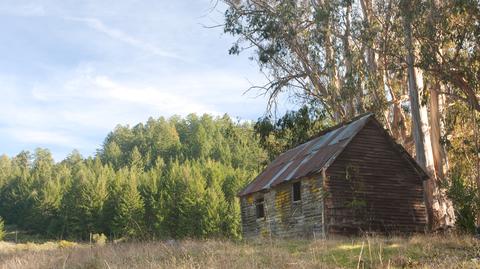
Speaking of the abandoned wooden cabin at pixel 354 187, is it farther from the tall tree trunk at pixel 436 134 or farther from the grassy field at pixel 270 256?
the grassy field at pixel 270 256

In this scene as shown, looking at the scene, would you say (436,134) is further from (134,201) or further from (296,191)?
(134,201)

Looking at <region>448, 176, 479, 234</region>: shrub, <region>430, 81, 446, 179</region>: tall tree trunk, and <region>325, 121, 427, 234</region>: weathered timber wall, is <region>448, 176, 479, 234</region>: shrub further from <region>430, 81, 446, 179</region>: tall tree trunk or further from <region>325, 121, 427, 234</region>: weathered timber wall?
<region>430, 81, 446, 179</region>: tall tree trunk

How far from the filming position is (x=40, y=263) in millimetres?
13195

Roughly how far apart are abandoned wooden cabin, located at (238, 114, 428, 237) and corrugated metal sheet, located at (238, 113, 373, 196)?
0.06 m

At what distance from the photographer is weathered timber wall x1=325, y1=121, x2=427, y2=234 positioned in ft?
75.9

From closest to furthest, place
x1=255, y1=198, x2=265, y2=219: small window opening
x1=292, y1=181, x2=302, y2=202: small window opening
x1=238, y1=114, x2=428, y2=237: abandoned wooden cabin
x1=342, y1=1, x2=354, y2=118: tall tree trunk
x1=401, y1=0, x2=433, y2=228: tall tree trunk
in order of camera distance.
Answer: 1. x1=238, y1=114, x2=428, y2=237: abandoned wooden cabin
2. x1=401, y1=0, x2=433, y2=228: tall tree trunk
3. x1=292, y1=181, x2=302, y2=202: small window opening
4. x1=342, y1=1, x2=354, y2=118: tall tree trunk
5. x1=255, y1=198, x2=265, y2=219: small window opening

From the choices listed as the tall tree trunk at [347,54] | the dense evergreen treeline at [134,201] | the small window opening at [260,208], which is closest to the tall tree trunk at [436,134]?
the tall tree trunk at [347,54]

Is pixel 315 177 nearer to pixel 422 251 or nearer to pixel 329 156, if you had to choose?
pixel 329 156

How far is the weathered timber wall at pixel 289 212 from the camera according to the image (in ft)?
77.2

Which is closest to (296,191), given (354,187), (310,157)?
(310,157)

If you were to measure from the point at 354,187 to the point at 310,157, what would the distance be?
2791 millimetres

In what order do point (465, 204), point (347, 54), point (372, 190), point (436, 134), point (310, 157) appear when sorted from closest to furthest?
point (465, 204) < point (372, 190) < point (310, 157) < point (436, 134) < point (347, 54)

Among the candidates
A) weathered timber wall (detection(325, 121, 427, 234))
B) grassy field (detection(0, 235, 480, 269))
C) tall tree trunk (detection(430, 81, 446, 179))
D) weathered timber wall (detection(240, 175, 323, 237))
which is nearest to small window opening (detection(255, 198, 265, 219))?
weathered timber wall (detection(240, 175, 323, 237))

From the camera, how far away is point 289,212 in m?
25.4
